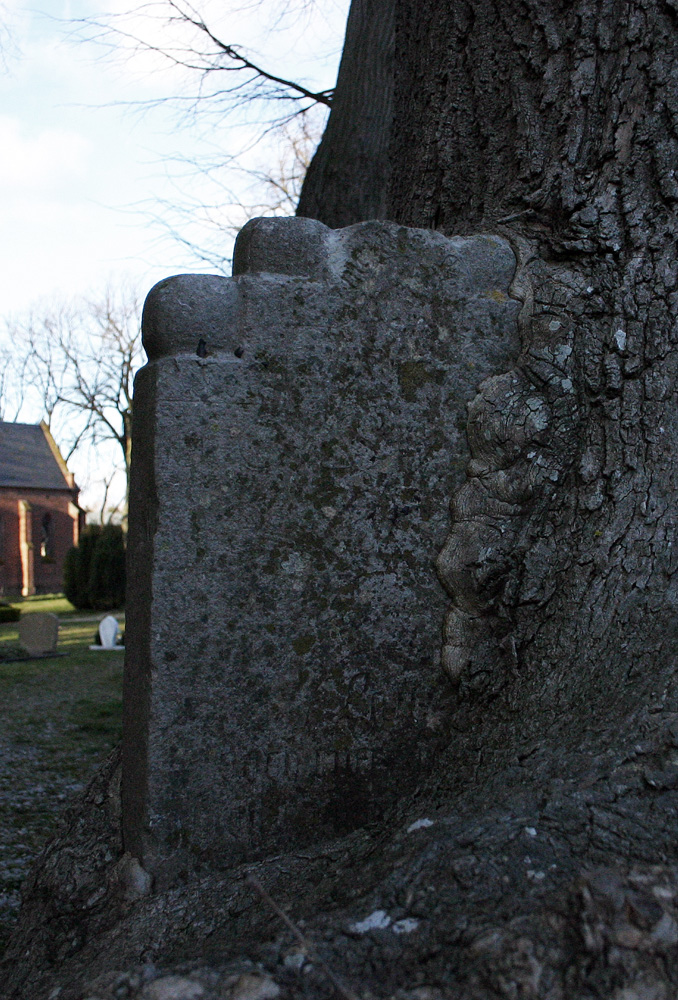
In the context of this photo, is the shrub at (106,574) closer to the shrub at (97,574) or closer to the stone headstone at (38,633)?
the shrub at (97,574)

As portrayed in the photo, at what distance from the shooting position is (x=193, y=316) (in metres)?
2.24

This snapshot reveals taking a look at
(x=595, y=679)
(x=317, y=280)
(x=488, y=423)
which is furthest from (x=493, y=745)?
(x=317, y=280)

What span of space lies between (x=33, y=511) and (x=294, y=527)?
38.4m

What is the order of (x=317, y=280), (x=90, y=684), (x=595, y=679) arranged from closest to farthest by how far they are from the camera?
(x=595, y=679)
(x=317, y=280)
(x=90, y=684)

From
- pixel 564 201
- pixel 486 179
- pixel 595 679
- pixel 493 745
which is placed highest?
pixel 486 179

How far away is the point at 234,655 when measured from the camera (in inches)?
87.9

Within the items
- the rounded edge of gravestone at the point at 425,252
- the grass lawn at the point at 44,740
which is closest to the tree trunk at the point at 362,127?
the rounded edge of gravestone at the point at 425,252

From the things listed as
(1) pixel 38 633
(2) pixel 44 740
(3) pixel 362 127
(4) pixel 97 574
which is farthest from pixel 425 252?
(4) pixel 97 574

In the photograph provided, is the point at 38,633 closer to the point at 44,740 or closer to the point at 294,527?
the point at 44,740

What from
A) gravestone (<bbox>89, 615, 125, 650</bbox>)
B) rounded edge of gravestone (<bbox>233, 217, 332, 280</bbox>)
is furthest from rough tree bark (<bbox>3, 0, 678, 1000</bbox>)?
gravestone (<bbox>89, 615, 125, 650</bbox>)

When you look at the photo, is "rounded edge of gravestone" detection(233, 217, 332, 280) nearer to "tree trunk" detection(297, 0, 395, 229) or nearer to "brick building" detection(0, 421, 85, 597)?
"tree trunk" detection(297, 0, 395, 229)

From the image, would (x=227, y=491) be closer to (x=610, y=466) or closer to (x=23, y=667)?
(x=610, y=466)

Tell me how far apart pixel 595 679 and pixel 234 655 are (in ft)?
3.15

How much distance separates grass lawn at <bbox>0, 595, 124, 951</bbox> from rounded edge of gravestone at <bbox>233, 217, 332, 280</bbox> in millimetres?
2533
